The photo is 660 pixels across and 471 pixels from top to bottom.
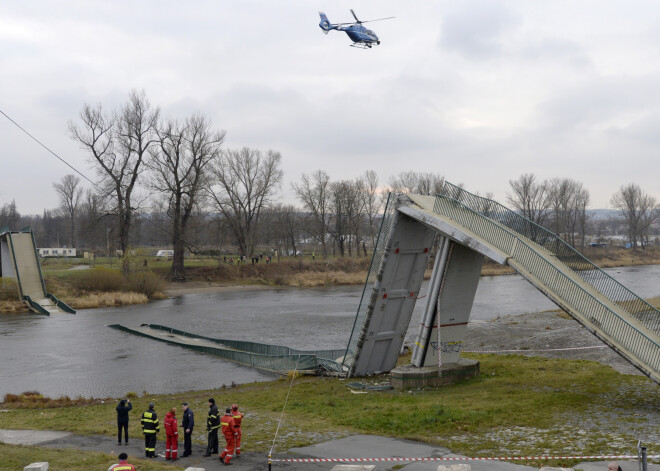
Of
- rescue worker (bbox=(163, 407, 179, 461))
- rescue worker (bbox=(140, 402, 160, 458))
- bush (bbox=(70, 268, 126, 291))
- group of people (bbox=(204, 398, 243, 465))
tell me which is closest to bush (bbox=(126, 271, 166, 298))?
bush (bbox=(70, 268, 126, 291))

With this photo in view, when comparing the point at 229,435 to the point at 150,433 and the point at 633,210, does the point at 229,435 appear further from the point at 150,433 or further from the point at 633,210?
the point at 633,210

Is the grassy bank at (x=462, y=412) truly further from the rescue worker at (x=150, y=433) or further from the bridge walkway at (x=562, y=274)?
the bridge walkway at (x=562, y=274)

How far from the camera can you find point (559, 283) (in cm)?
1664

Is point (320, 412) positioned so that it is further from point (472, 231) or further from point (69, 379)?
point (69, 379)

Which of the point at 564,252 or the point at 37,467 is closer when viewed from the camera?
the point at 37,467

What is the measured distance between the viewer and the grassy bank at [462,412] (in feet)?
42.9

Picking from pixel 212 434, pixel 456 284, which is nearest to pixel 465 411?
pixel 456 284

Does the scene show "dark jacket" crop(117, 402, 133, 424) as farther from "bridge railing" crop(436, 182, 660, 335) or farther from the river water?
"bridge railing" crop(436, 182, 660, 335)

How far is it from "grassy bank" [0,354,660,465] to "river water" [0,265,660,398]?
3.90 metres

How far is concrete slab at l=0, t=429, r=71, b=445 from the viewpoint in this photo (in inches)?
585

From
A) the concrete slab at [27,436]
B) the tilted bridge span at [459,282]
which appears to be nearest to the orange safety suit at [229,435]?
the concrete slab at [27,436]

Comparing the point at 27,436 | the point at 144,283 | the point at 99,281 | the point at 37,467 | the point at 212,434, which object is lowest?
the point at 27,436

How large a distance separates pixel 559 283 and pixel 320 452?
8184 millimetres

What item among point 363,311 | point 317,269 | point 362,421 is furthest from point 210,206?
point 362,421
